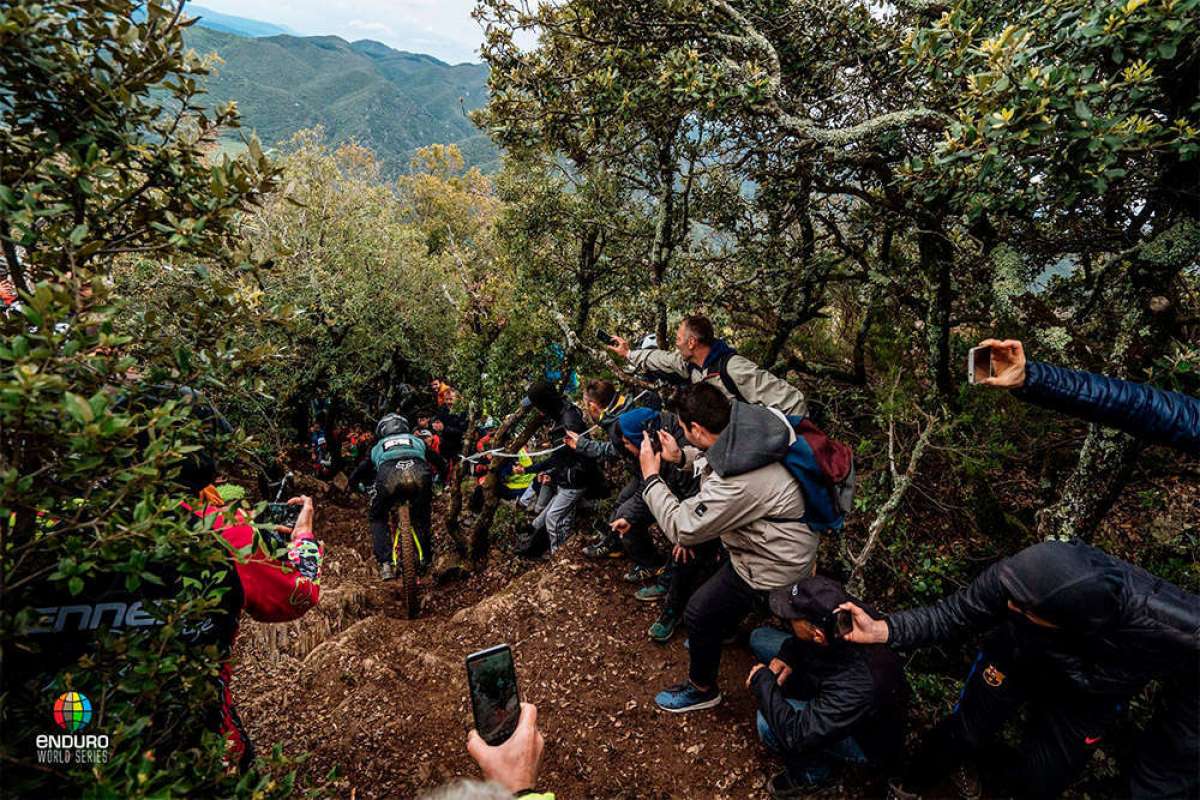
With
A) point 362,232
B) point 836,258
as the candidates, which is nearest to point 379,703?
point 836,258

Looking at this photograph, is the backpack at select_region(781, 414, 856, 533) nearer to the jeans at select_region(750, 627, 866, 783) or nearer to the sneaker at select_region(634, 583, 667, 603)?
the jeans at select_region(750, 627, 866, 783)

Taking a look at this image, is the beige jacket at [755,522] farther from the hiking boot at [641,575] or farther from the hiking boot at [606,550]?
the hiking boot at [606,550]

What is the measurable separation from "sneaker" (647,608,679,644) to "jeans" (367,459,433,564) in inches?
164

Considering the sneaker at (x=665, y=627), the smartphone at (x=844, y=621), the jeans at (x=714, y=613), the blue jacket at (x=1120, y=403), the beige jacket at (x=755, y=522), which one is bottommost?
the sneaker at (x=665, y=627)

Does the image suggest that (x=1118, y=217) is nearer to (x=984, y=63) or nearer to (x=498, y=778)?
(x=984, y=63)

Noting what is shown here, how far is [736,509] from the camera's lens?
3.53 m

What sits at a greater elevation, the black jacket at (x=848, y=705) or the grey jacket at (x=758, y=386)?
the grey jacket at (x=758, y=386)

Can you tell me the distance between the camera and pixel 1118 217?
4.21m

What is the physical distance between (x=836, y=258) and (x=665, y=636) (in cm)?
433

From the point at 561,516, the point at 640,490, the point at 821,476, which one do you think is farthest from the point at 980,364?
the point at 561,516

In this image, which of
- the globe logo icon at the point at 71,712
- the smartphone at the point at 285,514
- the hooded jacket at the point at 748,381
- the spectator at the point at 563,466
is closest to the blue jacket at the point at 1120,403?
the hooded jacket at the point at 748,381

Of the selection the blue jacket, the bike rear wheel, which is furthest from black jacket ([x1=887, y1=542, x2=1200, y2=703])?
the bike rear wheel

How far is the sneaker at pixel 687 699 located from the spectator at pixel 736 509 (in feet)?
1.73

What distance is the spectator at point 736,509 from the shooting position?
3529 mm
